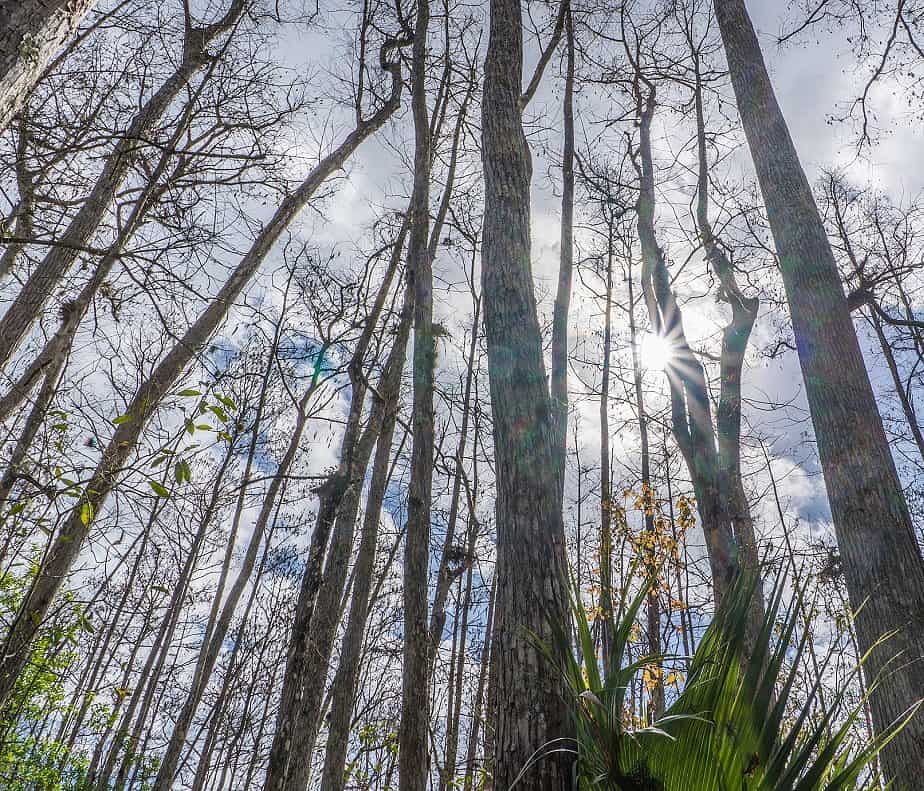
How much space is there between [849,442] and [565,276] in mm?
3684

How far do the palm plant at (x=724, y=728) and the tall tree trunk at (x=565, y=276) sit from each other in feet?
13.1

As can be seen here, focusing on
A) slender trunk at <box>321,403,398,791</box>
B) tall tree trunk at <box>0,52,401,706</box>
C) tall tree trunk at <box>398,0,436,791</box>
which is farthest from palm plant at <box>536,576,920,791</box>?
slender trunk at <box>321,403,398,791</box>

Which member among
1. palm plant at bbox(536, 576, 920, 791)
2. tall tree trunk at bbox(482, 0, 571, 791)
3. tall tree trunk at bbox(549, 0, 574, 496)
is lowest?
palm plant at bbox(536, 576, 920, 791)

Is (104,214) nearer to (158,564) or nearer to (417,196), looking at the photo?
(417,196)

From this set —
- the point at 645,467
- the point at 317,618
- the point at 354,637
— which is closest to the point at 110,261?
the point at 317,618

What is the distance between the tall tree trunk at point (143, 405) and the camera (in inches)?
106

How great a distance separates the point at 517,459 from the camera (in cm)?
313

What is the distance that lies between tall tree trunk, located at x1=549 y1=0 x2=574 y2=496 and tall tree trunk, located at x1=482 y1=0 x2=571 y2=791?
7.50 feet

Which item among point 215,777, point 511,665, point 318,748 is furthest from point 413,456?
point 215,777

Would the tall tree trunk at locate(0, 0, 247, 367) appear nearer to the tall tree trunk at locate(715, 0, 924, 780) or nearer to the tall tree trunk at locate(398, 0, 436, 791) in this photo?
the tall tree trunk at locate(398, 0, 436, 791)

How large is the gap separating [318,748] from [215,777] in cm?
729

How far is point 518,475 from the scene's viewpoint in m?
3.09

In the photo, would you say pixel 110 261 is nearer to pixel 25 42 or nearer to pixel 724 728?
pixel 25 42

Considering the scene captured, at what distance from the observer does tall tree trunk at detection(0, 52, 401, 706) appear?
8.87 ft
